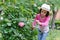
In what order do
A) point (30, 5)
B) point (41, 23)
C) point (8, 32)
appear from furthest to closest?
point (30, 5)
point (41, 23)
point (8, 32)

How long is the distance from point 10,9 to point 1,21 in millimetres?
250

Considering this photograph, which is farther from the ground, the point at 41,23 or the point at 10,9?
the point at 10,9

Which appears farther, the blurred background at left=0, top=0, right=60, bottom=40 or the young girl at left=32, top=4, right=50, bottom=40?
the young girl at left=32, top=4, right=50, bottom=40

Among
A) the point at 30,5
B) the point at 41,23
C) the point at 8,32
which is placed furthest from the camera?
the point at 30,5

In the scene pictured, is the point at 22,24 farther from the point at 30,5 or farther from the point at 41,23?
the point at 30,5

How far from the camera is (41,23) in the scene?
435cm

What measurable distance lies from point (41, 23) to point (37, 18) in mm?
252

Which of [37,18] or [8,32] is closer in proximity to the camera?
[8,32]

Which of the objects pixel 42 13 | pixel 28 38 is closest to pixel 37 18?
pixel 42 13

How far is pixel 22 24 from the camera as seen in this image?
4020 mm

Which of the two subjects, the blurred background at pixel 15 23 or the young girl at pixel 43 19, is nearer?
the blurred background at pixel 15 23

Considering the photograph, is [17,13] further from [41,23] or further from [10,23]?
[41,23]

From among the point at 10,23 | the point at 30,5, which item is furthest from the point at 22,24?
the point at 30,5

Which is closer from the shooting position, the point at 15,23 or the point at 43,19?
the point at 15,23
